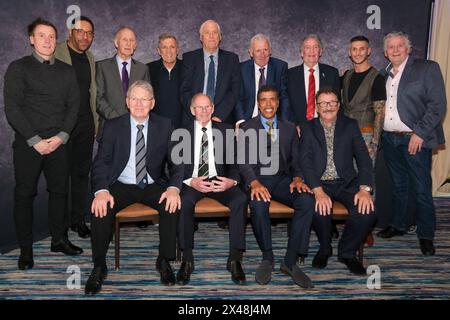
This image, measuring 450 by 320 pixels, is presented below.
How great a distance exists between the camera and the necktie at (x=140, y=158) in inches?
164

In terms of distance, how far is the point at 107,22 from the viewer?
5.88 metres

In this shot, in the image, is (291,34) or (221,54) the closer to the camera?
(221,54)

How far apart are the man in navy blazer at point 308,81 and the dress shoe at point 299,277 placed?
5.44ft

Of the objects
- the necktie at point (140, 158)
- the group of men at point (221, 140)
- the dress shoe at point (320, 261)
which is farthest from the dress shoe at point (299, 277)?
the necktie at point (140, 158)

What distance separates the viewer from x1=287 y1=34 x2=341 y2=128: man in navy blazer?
16.2ft

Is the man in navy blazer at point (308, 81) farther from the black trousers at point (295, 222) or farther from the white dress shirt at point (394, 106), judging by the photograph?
the black trousers at point (295, 222)

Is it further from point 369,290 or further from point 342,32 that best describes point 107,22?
point 369,290

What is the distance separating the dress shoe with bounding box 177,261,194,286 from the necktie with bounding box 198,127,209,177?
86cm

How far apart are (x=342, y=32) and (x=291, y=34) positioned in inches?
26.3

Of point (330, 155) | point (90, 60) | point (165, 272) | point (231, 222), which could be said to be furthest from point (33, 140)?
point (330, 155)

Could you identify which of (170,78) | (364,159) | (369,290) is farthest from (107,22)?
(369,290)

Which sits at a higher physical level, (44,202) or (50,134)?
(50,134)

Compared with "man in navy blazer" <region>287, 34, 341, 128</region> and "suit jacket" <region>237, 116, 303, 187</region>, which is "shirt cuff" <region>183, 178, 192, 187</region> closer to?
"suit jacket" <region>237, 116, 303, 187</region>

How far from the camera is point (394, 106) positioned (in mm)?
4809
